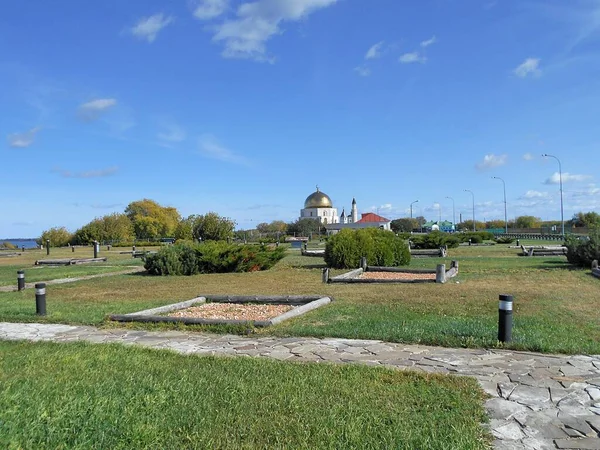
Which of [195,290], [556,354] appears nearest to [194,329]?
[556,354]

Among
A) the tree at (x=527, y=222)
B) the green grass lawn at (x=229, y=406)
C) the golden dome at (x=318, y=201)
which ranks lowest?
the green grass lawn at (x=229, y=406)

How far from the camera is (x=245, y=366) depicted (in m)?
5.91

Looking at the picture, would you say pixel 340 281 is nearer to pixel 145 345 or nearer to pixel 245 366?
pixel 145 345

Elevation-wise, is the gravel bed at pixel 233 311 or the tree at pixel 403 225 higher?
the tree at pixel 403 225

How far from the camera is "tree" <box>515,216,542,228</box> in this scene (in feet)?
409

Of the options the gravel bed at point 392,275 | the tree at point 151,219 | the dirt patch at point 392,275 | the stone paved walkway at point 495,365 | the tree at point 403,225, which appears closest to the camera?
the stone paved walkway at point 495,365

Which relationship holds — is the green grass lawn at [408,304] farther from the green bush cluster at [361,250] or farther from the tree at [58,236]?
the tree at [58,236]

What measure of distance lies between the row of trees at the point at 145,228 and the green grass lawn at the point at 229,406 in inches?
1479

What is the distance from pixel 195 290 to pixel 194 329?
6.25 m

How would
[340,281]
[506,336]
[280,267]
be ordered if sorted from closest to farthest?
1. [506,336]
2. [340,281]
3. [280,267]

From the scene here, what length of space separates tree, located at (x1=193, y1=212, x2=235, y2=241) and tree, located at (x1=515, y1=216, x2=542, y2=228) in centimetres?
9509

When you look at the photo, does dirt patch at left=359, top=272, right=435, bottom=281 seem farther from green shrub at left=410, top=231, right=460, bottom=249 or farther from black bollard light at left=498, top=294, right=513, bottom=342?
green shrub at left=410, top=231, right=460, bottom=249

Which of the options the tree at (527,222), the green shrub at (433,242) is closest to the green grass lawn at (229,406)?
the green shrub at (433,242)

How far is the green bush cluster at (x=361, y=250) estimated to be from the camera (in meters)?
20.9
